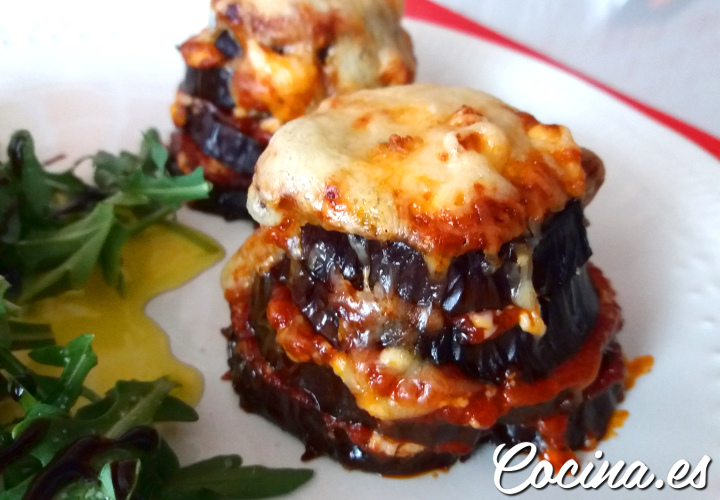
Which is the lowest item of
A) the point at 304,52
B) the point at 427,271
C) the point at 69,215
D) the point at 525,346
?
the point at 69,215

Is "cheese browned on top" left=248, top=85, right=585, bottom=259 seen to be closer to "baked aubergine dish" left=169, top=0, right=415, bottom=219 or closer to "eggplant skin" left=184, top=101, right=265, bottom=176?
"baked aubergine dish" left=169, top=0, right=415, bottom=219

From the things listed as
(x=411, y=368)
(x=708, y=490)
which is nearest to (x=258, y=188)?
(x=411, y=368)

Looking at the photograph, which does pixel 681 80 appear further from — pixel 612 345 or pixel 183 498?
pixel 183 498

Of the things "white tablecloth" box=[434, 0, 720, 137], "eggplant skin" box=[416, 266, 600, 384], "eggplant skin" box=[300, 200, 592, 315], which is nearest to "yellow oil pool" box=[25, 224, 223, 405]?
"eggplant skin" box=[300, 200, 592, 315]

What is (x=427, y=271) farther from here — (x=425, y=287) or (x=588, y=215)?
(x=588, y=215)

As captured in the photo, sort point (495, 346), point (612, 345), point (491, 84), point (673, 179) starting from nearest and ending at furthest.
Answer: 1. point (495, 346)
2. point (612, 345)
3. point (673, 179)
4. point (491, 84)

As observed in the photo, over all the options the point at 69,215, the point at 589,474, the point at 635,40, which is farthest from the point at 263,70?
A: the point at 635,40

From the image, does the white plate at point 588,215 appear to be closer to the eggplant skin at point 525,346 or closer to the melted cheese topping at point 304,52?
the eggplant skin at point 525,346
